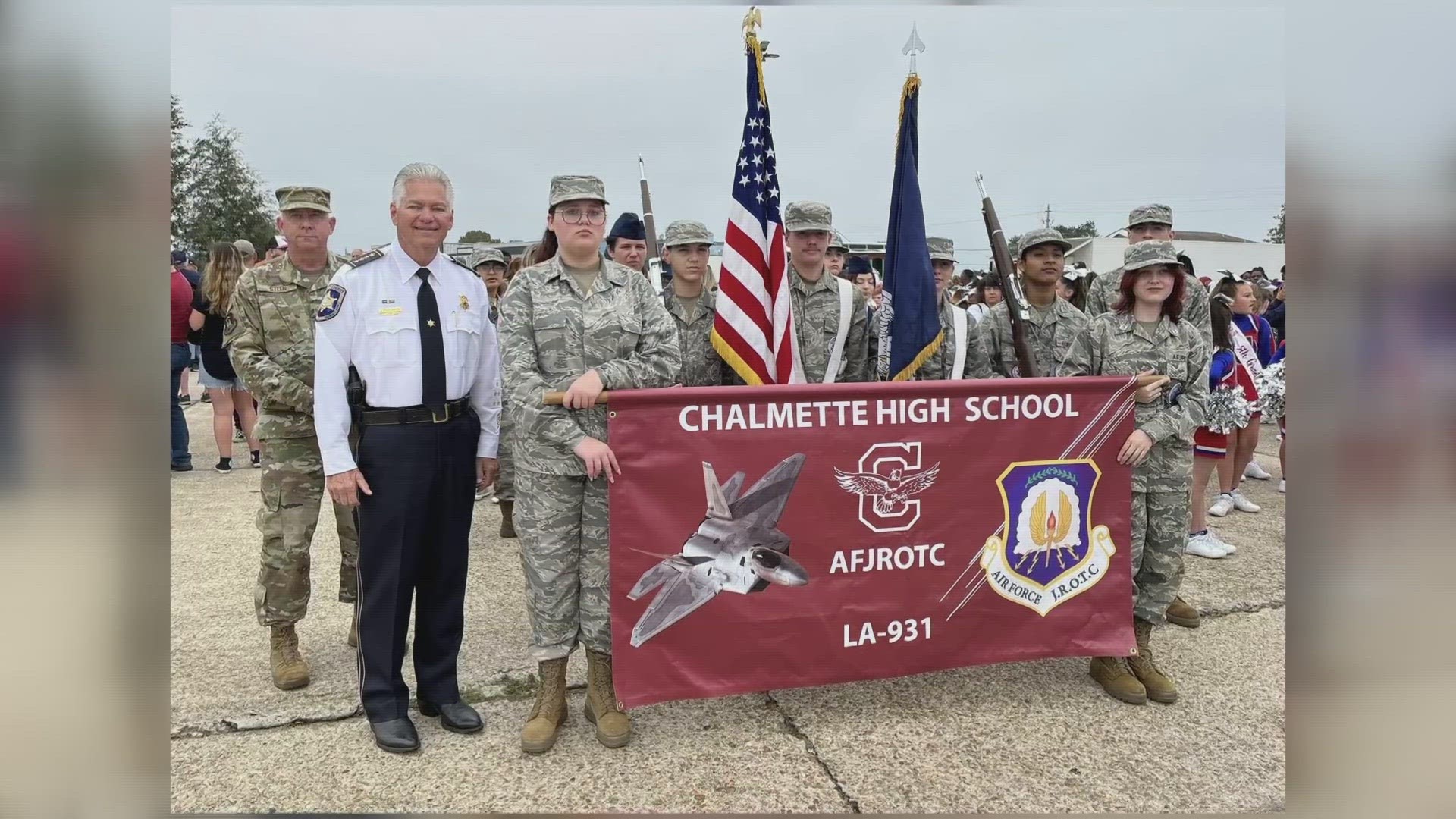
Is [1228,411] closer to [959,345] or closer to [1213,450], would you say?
[1213,450]

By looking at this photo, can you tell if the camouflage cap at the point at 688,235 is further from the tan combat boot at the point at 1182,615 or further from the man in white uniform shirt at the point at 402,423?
the tan combat boot at the point at 1182,615

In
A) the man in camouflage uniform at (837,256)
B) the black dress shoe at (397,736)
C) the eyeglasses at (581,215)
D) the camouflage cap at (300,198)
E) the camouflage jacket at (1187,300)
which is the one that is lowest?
the black dress shoe at (397,736)

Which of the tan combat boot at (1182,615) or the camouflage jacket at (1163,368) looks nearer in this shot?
the camouflage jacket at (1163,368)

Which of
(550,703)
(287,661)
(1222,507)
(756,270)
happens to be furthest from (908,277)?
(1222,507)

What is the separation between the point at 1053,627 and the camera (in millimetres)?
3365

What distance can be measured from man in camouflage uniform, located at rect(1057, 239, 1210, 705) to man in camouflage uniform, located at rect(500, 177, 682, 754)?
196 cm

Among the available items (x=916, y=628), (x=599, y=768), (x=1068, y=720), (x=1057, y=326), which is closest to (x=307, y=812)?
(x=599, y=768)

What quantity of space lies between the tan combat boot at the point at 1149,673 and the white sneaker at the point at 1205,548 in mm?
2131

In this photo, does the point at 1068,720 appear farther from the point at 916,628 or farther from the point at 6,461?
the point at 6,461

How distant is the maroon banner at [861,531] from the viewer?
300 cm

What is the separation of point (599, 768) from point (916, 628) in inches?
51.6

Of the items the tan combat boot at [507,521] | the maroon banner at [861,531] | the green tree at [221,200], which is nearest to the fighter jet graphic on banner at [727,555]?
the maroon banner at [861,531]

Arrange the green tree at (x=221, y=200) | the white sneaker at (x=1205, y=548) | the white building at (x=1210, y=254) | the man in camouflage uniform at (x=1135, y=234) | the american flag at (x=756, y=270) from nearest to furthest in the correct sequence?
the american flag at (x=756, y=270) → the man in camouflage uniform at (x=1135, y=234) → the white sneaker at (x=1205, y=548) → the green tree at (x=221, y=200) → the white building at (x=1210, y=254)

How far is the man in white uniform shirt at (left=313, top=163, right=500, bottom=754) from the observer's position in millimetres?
2916
